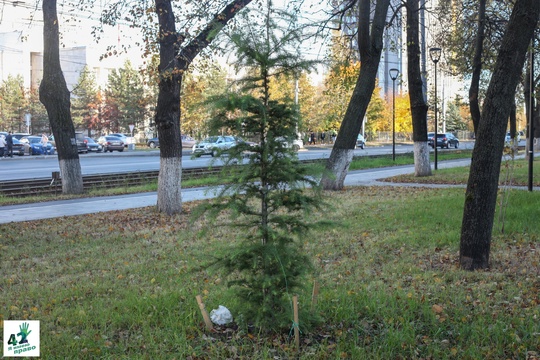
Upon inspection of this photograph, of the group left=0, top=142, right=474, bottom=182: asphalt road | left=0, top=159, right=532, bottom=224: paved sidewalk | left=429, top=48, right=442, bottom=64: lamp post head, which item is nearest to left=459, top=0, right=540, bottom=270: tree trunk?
left=0, top=159, right=532, bottom=224: paved sidewalk

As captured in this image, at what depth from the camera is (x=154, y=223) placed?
11891mm

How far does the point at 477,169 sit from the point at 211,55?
7547 millimetres

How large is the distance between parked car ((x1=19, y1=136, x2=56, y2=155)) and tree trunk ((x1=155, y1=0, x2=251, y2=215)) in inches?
1498

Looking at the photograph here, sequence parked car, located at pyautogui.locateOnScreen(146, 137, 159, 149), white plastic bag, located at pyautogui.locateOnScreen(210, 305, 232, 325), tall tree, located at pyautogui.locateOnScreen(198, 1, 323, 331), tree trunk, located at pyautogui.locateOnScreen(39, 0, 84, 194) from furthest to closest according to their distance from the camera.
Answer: parked car, located at pyautogui.locateOnScreen(146, 137, 159, 149) → tree trunk, located at pyautogui.locateOnScreen(39, 0, 84, 194) → white plastic bag, located at pyautogui.locateOnScreen(210, 305, 232, 325) → tall tree, located at pyautogui.locateOnScreen(198, 1, 323, 331)

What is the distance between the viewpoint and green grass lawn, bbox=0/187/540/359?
15.6 ft

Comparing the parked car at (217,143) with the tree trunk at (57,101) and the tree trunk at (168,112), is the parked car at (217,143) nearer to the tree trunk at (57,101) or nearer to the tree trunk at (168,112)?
the tree trunk at (168,112)

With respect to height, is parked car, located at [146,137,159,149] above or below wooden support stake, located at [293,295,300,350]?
above

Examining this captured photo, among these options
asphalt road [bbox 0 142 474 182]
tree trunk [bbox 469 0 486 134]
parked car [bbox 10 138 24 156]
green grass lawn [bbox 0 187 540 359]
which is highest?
tree trunk [bbox 469 0 486 134]

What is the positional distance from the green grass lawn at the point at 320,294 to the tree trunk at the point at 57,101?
6.94 metres

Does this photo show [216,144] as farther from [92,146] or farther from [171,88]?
[92,146]

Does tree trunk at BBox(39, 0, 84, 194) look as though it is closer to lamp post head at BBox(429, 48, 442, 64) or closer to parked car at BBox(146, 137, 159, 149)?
lamp post head at BBox(429, 48, 442, 64)

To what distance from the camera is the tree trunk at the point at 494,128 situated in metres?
7.04

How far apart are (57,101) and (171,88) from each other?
20.9 ft

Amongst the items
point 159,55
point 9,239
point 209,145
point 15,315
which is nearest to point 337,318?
point 209,145
